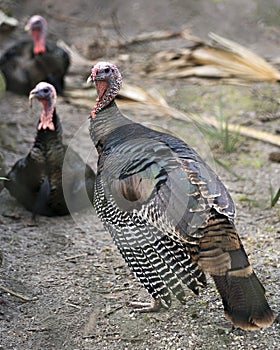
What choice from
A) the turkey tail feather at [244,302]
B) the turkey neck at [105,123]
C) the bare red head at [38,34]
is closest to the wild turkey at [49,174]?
the turkey neck at [105,123]

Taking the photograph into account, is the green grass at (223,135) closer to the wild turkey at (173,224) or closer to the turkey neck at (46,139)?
the turkey neck at (46,139)

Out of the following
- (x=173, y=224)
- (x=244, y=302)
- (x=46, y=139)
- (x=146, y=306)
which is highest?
(x=173, y=224)

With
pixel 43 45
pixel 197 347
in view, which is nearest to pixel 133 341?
pixel 197 347

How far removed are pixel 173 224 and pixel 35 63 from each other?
3416 mm

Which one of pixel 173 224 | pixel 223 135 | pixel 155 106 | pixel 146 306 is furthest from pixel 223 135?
pixel 173 224

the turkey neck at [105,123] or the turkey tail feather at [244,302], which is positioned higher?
the turkey neck at [105,123]

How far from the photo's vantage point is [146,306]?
3568mm

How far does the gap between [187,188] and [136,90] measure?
281 centimetres

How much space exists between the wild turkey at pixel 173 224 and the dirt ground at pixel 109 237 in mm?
213

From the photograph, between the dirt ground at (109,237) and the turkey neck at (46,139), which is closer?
the dirt ground at (109,237)

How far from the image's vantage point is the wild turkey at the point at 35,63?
6180 mm

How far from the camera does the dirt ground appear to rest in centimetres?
337

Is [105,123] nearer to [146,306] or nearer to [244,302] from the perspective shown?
[146,306]

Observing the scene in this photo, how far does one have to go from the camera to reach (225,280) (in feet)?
10.2
